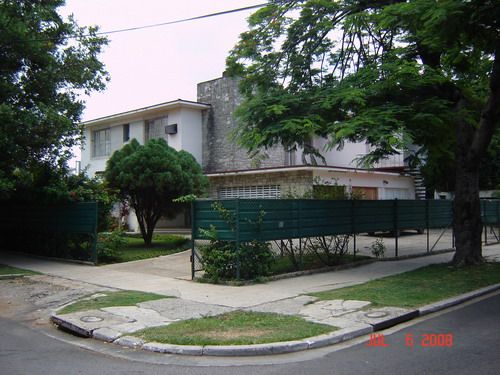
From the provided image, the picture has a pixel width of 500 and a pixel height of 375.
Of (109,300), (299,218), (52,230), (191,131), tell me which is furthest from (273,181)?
(109,300)

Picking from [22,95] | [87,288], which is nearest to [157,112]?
[22,95]

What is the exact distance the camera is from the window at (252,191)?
24734 mm

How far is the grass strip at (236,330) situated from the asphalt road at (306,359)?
407 mm

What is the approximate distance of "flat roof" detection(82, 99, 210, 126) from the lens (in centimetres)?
2769

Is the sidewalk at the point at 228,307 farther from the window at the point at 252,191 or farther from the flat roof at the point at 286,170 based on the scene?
the window at the point at 252,191

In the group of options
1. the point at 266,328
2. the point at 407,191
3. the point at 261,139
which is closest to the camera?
the point at 266,328

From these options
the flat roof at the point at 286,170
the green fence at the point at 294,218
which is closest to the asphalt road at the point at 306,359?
the green fence at the point at 294,218

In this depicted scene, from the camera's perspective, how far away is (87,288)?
1162cm

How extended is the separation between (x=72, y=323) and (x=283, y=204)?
247 inches

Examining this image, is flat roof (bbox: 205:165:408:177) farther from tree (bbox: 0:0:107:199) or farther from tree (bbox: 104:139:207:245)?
tree (bbox: 0:0:107:199)

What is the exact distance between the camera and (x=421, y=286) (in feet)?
35.5

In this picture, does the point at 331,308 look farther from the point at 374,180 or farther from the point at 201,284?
the point at 374,180

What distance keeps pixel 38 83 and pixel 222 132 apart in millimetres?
12614

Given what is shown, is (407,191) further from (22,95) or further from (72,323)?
(72,323)
